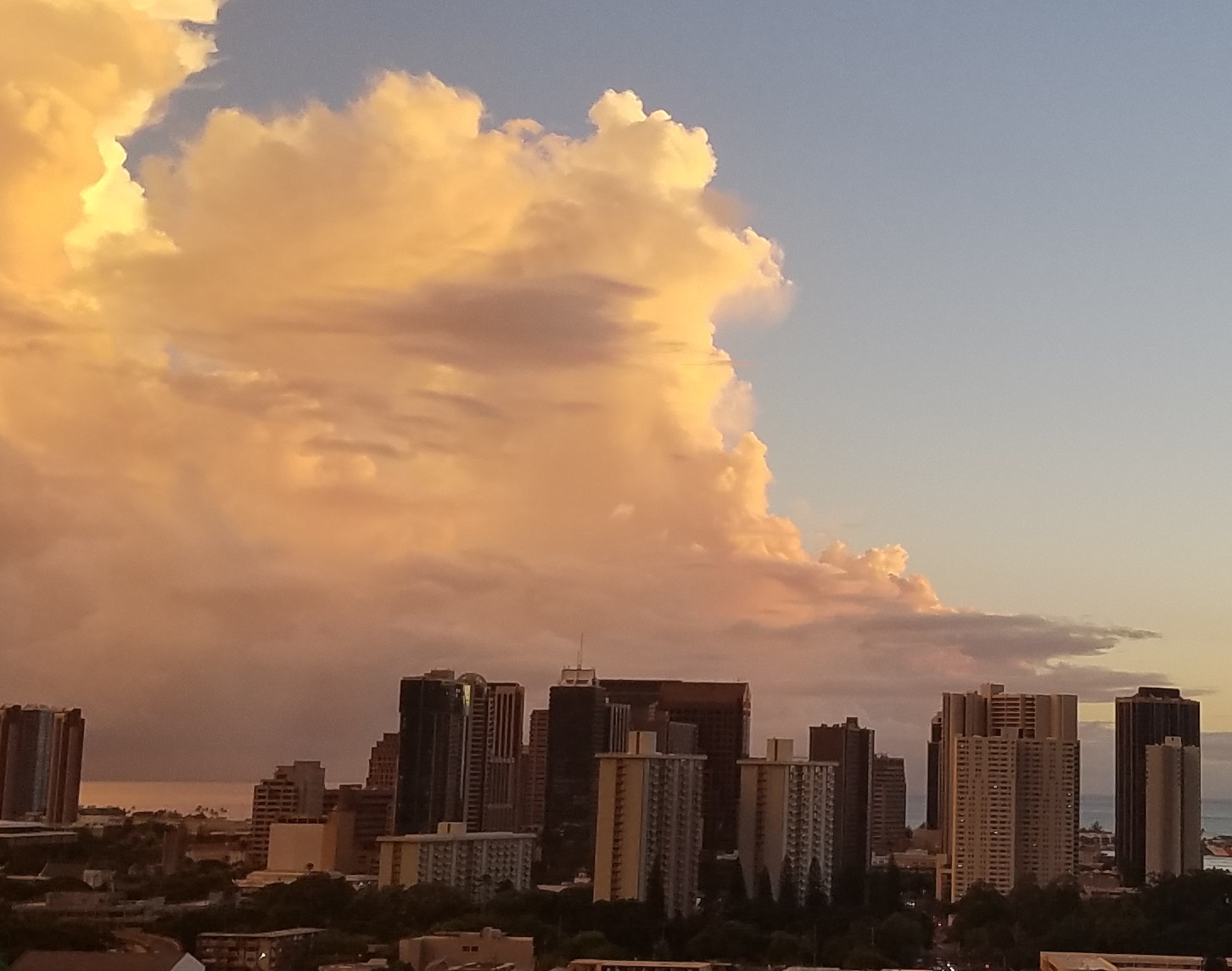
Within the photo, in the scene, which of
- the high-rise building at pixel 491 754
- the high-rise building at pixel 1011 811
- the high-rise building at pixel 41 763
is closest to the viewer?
the high-rise building at pixel 1011 811

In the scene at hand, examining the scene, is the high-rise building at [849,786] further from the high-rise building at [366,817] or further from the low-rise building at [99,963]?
the low-rise building at [99,963]

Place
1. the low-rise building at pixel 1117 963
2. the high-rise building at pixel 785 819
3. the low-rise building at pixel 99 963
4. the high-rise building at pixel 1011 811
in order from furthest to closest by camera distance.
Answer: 1. the high-rise building at pixel 1011 811
2. the high-rise building at pixel 785 819
3. the low-rise building at pixel 1117 963
4. the low-rise building at pixel 99 963

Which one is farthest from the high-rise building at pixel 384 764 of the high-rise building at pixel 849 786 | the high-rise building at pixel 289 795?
the high-rise building at pixel 849 786

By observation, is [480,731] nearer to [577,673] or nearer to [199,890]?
[577,673]

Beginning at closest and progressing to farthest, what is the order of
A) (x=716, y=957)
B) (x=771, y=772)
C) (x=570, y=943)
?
1. (x=570, y=943)
2. (x=716, y=957)
3. (x=771, y=772)

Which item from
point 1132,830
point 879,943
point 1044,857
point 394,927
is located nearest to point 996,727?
point 1132,830

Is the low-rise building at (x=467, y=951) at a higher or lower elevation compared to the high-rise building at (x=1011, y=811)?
lower

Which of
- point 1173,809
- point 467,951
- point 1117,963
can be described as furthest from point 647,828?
point 1173,809
